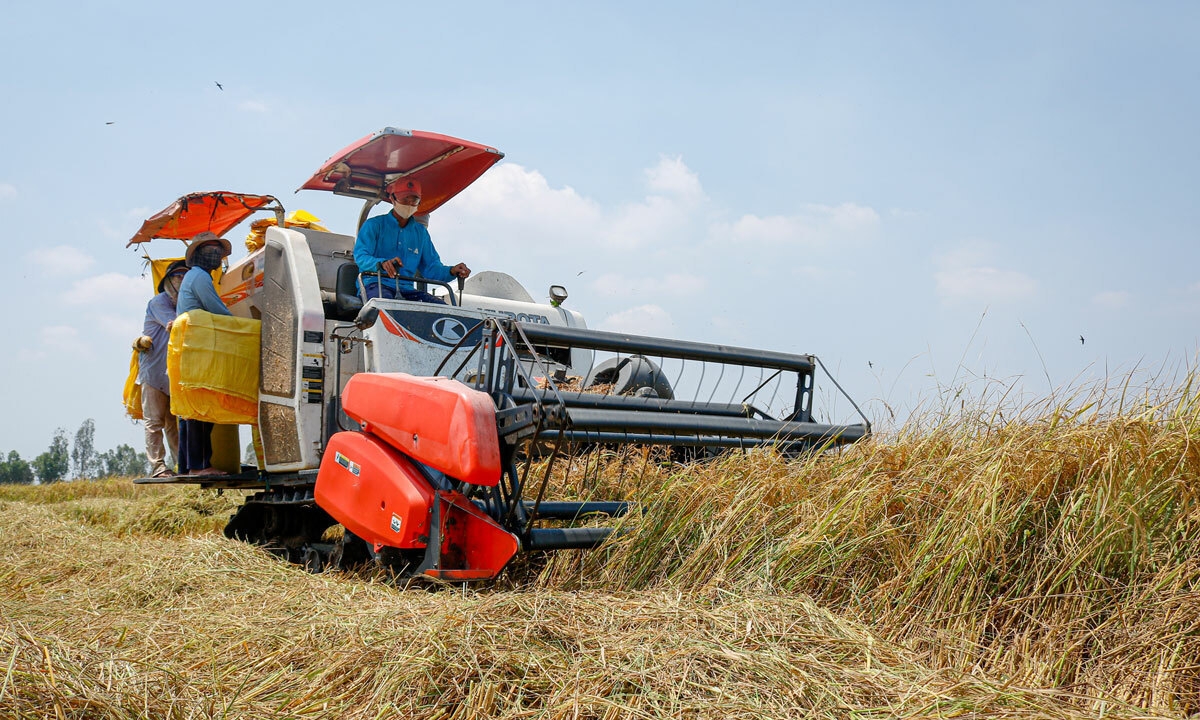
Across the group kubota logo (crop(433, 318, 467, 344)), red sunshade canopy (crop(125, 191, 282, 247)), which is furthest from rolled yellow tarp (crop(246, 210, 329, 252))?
kubota logo (crop(433, 318, 467, 344))

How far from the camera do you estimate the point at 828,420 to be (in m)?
5.28

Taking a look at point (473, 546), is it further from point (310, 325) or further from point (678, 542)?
point (310, 325)

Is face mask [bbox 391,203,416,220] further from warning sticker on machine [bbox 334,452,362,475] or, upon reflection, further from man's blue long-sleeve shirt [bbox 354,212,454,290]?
warning sticker on machine [bbox 334,452,362,475]

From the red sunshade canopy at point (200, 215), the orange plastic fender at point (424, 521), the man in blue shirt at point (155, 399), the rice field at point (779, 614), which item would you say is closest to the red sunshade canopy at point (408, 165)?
the red sunshade canopy at point (200, 215)

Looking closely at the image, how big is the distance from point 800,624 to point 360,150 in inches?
187

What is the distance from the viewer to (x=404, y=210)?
6574 millimetres

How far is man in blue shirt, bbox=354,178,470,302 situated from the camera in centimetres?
607

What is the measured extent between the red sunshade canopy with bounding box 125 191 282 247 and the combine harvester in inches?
0.7

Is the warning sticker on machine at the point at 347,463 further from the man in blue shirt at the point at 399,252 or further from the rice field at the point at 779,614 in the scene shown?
the man in blue shirt at the point at 399,252

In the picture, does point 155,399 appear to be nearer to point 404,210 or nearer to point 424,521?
point 404,210

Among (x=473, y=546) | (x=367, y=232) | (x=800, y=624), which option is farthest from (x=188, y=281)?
(x=800, y=624)

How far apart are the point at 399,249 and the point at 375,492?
8.39 feet

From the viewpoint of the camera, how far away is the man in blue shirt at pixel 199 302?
6.28 meters

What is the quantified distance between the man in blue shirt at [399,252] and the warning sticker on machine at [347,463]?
5.02ft
